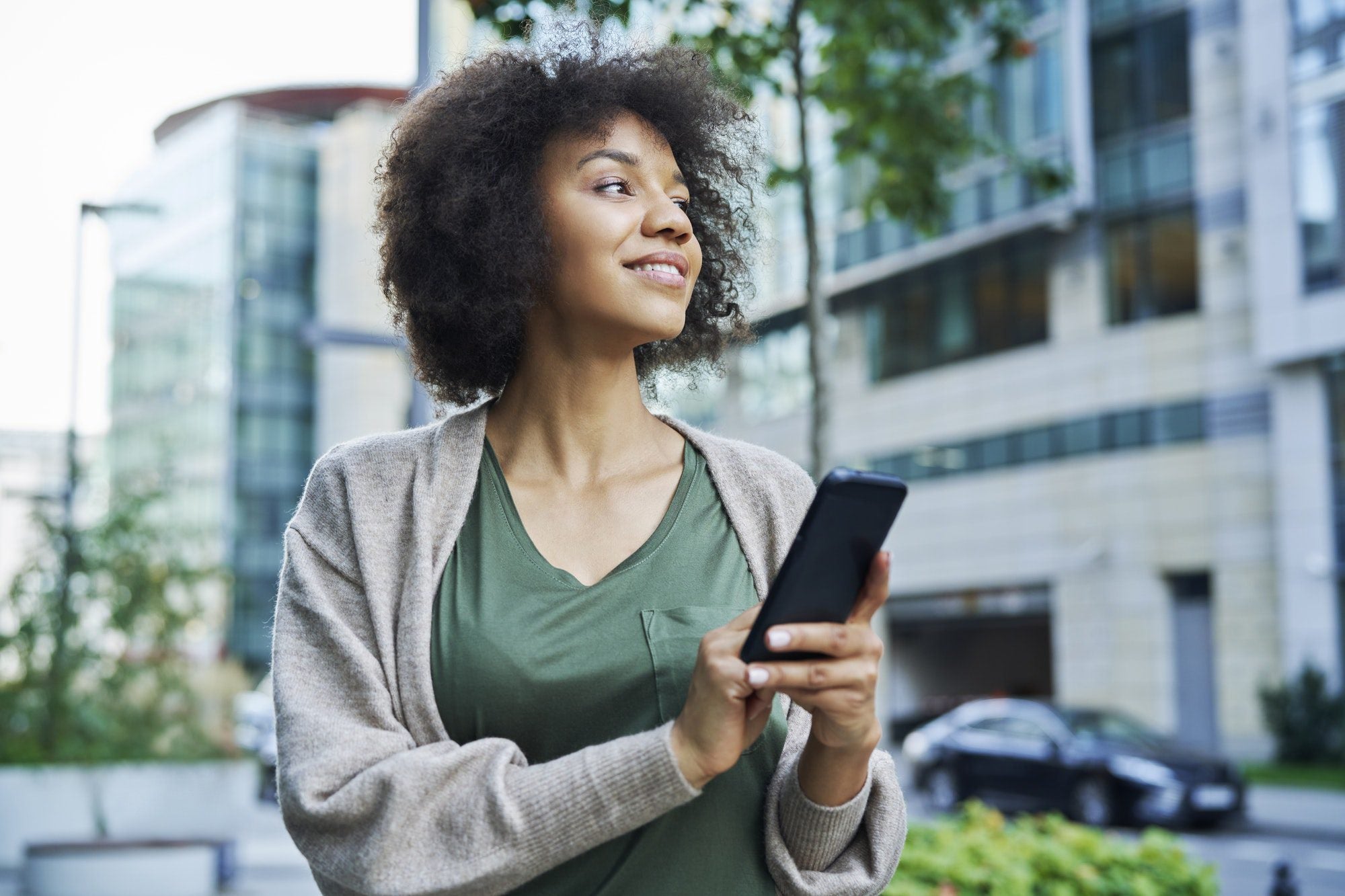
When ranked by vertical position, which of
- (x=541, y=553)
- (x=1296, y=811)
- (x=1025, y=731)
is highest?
(x=541, y=553)

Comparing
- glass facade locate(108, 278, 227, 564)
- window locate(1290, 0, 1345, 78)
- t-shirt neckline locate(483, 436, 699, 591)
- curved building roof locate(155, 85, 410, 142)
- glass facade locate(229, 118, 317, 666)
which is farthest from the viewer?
curved building roof locate(155, 85, 410, 142)

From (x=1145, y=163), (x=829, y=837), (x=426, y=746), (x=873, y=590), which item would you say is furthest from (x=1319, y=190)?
(x=426, y=746)

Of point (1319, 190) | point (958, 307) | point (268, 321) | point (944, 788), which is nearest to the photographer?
point (944, 788)

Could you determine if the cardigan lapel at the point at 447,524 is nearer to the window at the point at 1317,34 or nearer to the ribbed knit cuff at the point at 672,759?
the ribbed knit cuff at the point at 672,759

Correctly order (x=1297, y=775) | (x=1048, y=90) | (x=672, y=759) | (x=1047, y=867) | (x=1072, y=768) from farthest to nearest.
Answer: (x=1048, y=90) → (x=1297, y=775) → (x=1072, y=768) → (x=1047, y=867) → (x=672, y=759)

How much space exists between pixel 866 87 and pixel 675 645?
6.16 metres

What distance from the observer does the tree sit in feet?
21.8

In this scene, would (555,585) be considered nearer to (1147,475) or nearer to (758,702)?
(758,702)

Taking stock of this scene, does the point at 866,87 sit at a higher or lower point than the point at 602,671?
higher

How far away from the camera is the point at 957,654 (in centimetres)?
3522

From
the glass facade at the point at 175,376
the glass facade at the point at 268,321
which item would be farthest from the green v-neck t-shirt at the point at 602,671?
the glass facade at the point at 175,376

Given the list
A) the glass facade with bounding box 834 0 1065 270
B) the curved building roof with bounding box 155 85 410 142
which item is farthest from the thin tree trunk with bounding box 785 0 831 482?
the curved building roof with bounding box 155 85 410 142

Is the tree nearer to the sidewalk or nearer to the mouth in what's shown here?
the mouth

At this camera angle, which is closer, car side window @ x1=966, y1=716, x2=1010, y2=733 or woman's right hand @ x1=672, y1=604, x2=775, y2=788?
woman's right hand @ x1=672, y1=604, x2=775, y2=788
